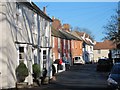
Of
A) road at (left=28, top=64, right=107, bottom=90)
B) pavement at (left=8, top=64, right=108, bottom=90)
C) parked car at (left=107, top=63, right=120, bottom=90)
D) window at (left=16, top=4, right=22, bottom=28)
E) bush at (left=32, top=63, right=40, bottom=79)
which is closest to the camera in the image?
parked car at (left=107, top=63, right=120, bottom=90)

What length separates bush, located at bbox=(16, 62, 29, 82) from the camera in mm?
25484

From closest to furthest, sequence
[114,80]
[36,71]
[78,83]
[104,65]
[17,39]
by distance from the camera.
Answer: [114,80] → [17,39] → [36,71] → [78,83] → [104,65]

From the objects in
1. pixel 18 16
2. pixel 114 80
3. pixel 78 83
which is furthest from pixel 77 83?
pixel 114 80

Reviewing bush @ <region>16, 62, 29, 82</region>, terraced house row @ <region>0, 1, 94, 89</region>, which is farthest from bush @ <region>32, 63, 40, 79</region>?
bush @ <region>16, 62, 29, 82</region>

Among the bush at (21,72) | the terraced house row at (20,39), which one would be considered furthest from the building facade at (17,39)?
the bush at (21,72)

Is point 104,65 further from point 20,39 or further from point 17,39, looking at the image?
point 17,39

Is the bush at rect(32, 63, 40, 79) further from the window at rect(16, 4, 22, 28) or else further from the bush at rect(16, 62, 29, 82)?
the window at rect(16, 4, 22, 28)

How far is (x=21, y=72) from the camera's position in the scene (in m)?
25.5

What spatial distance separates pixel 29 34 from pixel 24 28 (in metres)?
1.56

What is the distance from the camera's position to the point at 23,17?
28.2 meters

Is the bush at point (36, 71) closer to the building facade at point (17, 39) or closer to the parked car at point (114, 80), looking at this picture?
the building facade at point (17, 39)

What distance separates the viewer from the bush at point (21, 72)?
1003 inches

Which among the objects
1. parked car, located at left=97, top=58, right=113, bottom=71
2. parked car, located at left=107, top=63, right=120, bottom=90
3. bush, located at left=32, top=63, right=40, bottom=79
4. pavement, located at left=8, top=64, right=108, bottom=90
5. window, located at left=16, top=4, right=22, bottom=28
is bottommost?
pavement, located at left=8, top=64, right=108, bottom=90

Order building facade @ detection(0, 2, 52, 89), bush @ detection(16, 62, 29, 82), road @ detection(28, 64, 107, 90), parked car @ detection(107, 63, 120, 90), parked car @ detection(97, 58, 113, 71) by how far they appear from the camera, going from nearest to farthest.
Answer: parked car @ detection(107, 63, 120, 90) → building facade @ detection(0, 2, 52, 89) → bush @ detection(16, 62, 29, 82) → road @ detection(28, 64, 107, 90) → parked car @ detection(97, 58, 113, 71)
